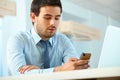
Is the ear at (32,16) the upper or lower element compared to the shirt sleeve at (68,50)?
upper

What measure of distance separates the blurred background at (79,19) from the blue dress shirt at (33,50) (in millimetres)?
61

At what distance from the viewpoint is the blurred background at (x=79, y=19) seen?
165cm

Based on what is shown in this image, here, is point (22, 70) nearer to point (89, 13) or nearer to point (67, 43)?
point (67, 43)

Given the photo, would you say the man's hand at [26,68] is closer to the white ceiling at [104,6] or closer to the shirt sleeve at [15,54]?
the shirt sleeve at [15,54]

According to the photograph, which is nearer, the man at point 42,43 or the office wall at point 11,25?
the man at point 42,43

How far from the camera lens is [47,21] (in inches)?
65.5

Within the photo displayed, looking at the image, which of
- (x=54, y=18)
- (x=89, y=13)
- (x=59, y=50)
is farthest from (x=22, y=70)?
(x=89, y=13)

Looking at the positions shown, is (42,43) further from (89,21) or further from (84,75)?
(84,75)

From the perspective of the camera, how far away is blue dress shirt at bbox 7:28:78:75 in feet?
5.29

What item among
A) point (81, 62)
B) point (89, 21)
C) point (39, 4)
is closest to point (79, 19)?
point (89, 21)

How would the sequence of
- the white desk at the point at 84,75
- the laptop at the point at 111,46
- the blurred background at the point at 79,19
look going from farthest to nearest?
1. the blurred background at the point at 79,19
2. the laptop at the point at 111,46
3. the white desk at the point at 84,75

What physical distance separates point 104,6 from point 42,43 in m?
0.49

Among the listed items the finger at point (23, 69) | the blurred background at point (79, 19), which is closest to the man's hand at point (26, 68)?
the finger at point (23, 69)

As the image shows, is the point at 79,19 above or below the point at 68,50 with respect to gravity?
above
